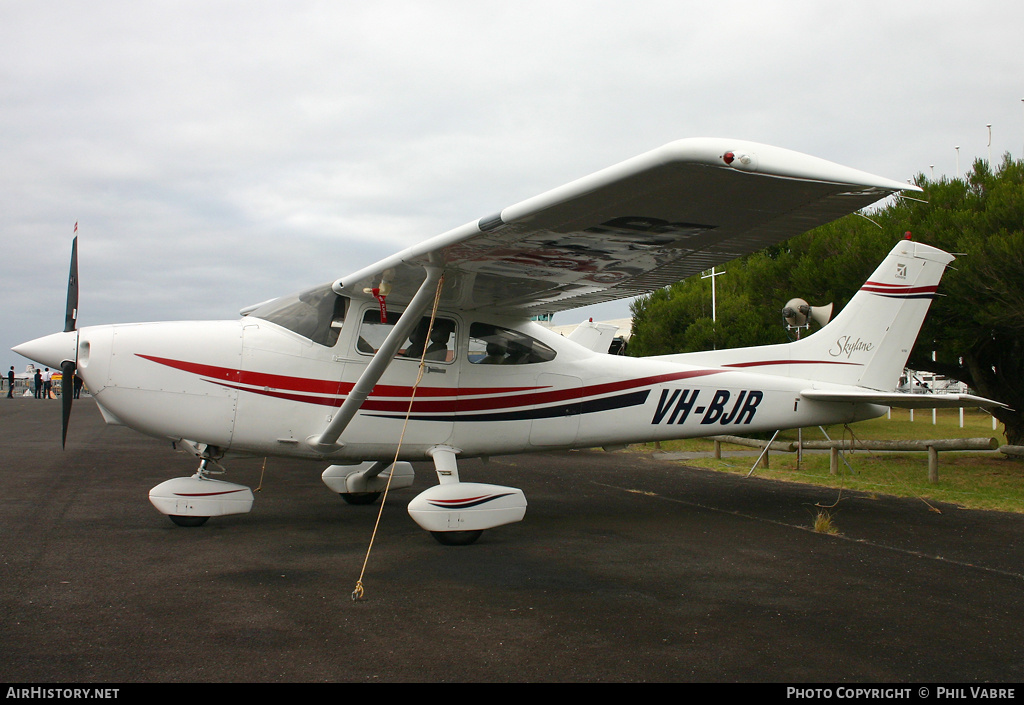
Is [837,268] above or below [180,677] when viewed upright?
above

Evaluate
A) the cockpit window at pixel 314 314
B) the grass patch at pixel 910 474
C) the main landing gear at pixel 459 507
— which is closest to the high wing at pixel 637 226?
the cockpit window at pixel 314 314

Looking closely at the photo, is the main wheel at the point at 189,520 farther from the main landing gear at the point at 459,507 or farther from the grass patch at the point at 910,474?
the grass patch at the point at 910,474

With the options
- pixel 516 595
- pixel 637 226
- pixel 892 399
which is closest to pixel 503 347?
pixel 637 226

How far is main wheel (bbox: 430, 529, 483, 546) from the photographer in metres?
6.16

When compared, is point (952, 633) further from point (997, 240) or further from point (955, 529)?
point (997, 240)

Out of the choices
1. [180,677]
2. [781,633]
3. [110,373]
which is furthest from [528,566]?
[110,373]

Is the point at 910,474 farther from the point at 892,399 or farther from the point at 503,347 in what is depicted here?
the point at 503,347

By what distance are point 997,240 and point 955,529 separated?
17.4 feet

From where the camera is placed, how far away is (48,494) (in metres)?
8.25

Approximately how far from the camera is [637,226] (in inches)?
196

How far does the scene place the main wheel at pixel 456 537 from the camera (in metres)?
6.16

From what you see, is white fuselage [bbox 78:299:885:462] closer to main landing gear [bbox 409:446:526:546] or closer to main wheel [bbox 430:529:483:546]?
main landing gear [bbox 409:446:526:546]

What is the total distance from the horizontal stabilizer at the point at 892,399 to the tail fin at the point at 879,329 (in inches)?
15.0

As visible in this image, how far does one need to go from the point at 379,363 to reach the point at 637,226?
2521mm
